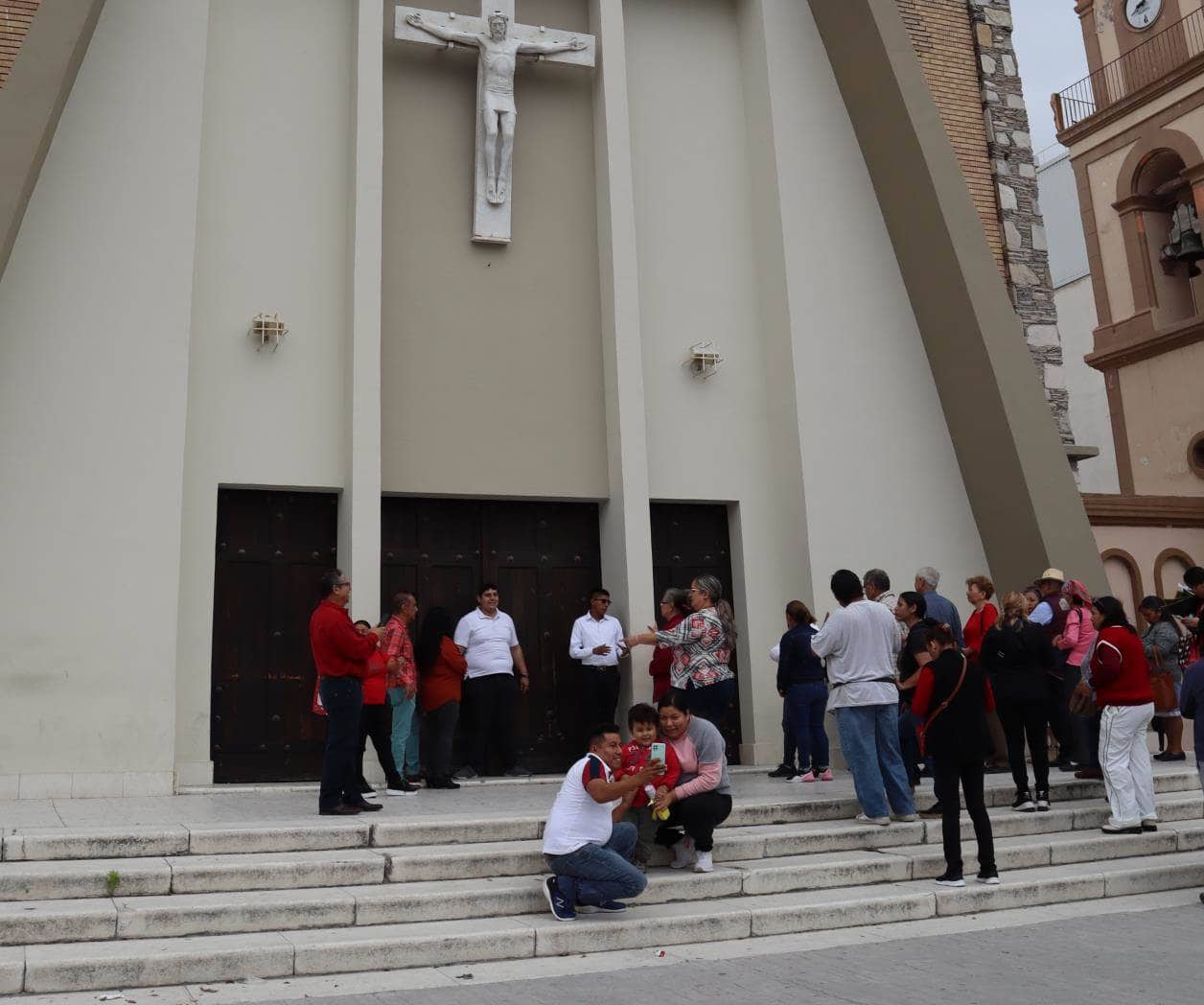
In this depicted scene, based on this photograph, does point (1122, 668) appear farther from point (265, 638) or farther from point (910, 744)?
point (265, 638)

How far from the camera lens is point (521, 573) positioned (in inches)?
451

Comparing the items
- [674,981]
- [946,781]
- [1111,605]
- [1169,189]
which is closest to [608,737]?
[674,981]

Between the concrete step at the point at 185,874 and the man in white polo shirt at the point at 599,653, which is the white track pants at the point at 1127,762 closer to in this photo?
the man in white polo shirt at the point at 599,653

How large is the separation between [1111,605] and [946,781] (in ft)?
7.11

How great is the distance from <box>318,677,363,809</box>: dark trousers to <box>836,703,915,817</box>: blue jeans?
3261 millimetres

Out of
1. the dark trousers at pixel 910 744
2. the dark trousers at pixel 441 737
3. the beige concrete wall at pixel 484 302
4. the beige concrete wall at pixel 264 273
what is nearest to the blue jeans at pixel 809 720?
the dark trousers at pixel 910 744

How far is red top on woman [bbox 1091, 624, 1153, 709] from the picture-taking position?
822cm

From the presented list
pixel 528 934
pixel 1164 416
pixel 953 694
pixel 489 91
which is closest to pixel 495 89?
pixel 489 91

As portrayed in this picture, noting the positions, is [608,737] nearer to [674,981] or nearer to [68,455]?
[674,981]

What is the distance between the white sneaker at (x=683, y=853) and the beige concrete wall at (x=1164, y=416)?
1538 cm

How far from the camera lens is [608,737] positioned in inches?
259

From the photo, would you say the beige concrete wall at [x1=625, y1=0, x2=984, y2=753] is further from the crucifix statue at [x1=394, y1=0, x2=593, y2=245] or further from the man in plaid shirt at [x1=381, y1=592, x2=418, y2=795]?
the man in plaid shirt at [x1=381, y1=592, x2=418, y2=795]

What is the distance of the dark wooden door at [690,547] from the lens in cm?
1187

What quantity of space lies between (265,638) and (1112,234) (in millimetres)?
17380
